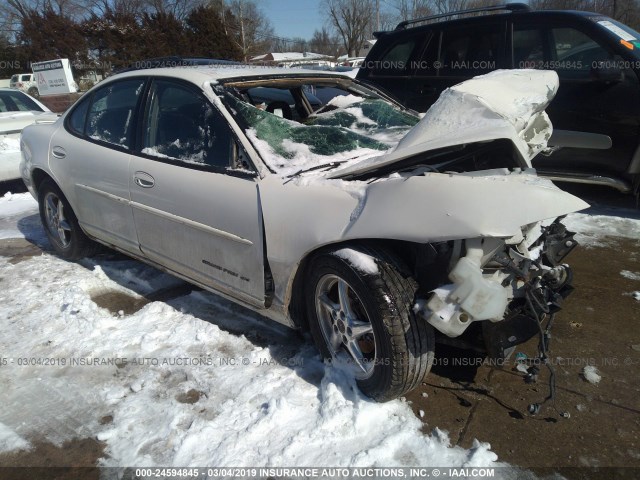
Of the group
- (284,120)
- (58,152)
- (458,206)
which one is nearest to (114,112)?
(58,152)

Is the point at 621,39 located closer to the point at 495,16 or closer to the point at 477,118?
the point at 495,16

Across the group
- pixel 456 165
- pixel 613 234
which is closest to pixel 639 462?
pixel 456 165

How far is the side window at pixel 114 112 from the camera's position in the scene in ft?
11.9

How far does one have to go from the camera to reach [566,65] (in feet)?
16.6

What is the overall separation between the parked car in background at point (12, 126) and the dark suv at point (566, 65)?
4825 millimetres

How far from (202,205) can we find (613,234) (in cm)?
371

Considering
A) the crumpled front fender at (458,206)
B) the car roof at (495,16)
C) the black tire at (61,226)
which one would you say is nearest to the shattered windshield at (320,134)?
the crumpled front fender at (458,206)

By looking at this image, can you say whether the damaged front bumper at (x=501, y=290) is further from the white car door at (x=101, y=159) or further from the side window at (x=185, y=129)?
the white car door at (x=101, y=159)

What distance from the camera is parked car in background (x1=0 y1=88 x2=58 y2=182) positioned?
7.03 metres

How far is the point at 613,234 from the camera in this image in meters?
4.62

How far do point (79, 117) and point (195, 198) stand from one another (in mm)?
1927

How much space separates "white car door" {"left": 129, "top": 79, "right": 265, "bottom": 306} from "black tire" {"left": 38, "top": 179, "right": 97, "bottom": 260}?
1.18 metres

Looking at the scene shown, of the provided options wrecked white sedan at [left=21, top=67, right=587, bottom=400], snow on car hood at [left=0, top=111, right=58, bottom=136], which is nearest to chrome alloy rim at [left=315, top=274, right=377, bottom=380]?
wrecked white sedan at [left=21, top=67, right=587, bottom=400]

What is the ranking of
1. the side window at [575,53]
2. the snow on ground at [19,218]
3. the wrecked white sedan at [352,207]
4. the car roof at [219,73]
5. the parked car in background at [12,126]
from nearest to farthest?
the wrecked white sedan at [352,207] < the car roof at [219,73] < the side window at [575,53] < the snow on ground at [19,218] < the parked car in background at [12,126]
